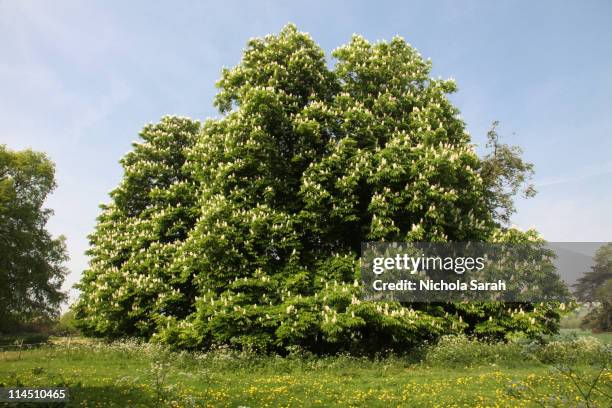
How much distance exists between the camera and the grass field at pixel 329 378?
12.5 metres

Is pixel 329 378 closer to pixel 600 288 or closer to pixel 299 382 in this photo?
pixel 299 382

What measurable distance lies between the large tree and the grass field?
140cm

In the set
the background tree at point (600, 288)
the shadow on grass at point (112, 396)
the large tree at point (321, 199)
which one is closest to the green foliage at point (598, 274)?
the background tree at point (600, 288)

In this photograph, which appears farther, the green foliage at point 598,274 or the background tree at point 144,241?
the green foliage at point 598,274

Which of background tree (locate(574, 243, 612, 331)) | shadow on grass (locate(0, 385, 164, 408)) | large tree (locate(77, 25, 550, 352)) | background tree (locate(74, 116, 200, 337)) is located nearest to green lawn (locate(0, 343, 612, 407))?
shadow on grass (locate(0, 385, 164, 408))

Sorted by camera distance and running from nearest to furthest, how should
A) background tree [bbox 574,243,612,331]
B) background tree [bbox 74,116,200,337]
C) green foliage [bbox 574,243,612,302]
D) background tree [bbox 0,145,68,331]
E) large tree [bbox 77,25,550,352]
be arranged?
large tree [bbox 77,25,550,352] < background tree [bbox 74,116,200,337] < background tree [bbox 0,145,68,331] < background tree [bbox 574,243,612,331] < green foliage [bbox 574,243,612,302]

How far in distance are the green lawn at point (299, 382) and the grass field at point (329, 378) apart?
3cm

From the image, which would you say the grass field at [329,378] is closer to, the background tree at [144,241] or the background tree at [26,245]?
the background tree at [144,241]

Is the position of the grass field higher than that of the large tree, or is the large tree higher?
the large tree

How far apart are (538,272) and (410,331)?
7.58m

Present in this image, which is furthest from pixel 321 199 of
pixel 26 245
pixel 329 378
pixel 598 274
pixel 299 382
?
pixel 598 274

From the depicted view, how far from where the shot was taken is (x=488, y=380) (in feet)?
50.0

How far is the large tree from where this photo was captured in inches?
819

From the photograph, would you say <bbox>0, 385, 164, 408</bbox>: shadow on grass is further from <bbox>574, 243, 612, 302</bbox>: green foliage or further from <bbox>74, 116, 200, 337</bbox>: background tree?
<bbox>574, 243, 612, 302</bbox>: green foliage
